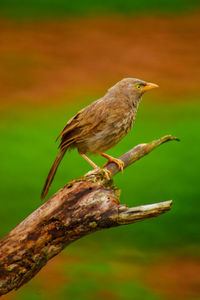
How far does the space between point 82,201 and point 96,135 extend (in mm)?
464

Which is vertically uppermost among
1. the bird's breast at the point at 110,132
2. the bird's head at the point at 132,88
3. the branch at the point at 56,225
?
the bird's head at the point at 132,88

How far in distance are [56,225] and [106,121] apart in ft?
2.14

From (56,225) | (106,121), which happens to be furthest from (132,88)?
(56,225)

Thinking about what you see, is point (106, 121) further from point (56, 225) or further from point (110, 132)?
point (56, 225)

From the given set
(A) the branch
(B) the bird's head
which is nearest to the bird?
(B) the bird's head

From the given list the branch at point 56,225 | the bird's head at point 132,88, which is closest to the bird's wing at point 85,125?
the bird's head at point 132,88

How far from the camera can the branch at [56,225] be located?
6.84 feet

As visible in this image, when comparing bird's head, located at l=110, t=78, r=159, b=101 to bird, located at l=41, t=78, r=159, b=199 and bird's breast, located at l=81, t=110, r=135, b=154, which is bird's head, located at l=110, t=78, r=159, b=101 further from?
bird's breast, located at l=81, t=110, r=135, b=154

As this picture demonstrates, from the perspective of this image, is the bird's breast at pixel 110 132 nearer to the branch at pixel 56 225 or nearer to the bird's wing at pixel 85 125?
the bird's wing at pixel 85 125

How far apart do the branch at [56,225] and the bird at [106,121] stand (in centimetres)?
28

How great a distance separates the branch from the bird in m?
0.28

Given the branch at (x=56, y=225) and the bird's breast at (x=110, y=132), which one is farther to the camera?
the bird's breast at (x=110, y=132)

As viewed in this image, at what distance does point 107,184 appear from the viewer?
86.2 inches

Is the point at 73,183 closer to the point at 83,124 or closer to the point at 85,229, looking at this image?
the point at 85,229
